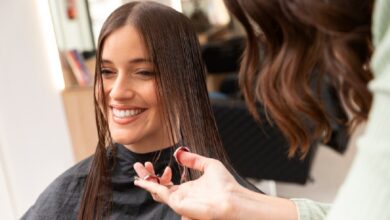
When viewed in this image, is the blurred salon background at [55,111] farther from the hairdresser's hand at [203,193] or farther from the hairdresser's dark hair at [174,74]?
the hairdresser's hand at [203,193]

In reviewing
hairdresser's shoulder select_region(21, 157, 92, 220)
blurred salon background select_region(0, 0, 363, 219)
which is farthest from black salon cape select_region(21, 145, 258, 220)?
blurred salon background select_region(0, 0, 363, 219)

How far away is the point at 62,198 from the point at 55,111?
1.42m

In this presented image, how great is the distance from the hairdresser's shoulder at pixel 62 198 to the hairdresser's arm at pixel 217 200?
0.42 metres

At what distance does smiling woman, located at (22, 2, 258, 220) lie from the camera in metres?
1.09

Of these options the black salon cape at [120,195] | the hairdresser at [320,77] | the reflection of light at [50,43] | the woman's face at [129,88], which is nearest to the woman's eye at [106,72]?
the woman's face at [129,88]

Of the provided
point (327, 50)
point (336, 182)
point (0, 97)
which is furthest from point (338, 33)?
point (336, 182)

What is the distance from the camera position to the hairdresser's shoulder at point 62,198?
124cm

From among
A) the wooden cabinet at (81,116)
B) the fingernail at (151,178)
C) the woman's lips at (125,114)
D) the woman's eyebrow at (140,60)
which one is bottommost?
the wooden cabinet at (81,116)

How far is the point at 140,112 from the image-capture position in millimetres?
1155

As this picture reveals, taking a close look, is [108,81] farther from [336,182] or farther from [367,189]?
[336,182]

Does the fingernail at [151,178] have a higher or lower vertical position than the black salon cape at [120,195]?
higher

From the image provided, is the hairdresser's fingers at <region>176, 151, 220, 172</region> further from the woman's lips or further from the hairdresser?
the woman's lips

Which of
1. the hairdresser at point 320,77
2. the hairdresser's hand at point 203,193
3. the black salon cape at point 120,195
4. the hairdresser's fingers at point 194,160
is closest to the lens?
the hairdresser at point 320,77

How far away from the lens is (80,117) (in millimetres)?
2551
